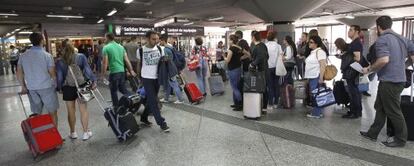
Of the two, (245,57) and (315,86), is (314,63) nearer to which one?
(315,86)

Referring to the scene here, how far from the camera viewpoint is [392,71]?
3.49m

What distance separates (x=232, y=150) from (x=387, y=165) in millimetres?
1589

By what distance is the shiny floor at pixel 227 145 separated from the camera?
11.0 feet

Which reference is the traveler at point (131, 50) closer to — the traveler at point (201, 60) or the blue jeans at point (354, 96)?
the traveler at point (201, 60)

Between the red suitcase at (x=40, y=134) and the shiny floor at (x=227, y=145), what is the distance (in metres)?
0.12

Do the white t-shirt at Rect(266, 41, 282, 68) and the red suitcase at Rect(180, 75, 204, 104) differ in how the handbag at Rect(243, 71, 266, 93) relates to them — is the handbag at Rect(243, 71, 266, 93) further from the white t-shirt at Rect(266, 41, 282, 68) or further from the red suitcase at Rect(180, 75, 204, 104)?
the red suitcase at Rect(180, 75, 204, 104)

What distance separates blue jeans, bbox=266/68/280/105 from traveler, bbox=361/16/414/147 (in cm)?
207

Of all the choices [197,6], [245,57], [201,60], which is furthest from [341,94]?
[197,6]

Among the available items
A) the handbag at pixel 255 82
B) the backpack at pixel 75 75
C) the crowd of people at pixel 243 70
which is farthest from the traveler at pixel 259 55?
the backpack at pixel 75 75

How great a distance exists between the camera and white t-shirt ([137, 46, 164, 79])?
169 inches

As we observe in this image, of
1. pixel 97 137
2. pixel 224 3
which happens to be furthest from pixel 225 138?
pixel 224 3

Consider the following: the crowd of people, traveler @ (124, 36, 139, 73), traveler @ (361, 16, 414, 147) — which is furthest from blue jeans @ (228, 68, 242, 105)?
traveler @ (124, 36, 139, 73)

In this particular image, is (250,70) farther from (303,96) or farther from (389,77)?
(389,77)

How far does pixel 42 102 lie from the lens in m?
3.85
